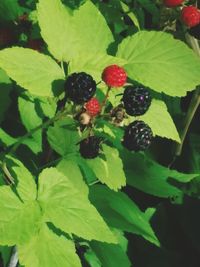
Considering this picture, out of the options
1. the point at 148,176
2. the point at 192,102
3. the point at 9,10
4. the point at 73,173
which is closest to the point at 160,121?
the point at 73,173

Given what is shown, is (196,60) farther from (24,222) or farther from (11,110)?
(11,110)

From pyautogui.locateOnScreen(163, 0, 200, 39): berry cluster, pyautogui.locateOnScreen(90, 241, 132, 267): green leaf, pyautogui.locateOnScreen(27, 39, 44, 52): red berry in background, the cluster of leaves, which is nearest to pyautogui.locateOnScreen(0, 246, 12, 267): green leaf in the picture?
the cluster of leaves

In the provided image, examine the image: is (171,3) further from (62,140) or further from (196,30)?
(62,140)

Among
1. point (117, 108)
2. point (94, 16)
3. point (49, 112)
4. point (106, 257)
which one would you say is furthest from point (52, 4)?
point (106, 257)

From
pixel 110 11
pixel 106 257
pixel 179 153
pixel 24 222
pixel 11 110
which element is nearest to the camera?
pixel 24 222

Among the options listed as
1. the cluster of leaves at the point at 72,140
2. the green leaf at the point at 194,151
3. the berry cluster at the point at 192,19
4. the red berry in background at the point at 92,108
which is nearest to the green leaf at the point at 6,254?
the cluster of leaves at the point at 72,140

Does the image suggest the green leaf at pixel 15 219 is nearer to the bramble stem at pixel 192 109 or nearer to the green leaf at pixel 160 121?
the green leaf at pixel 160 121

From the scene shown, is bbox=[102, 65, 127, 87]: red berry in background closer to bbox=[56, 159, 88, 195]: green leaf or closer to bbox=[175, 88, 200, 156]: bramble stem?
bbox=[56, 159, 88, 195]: green leaf
